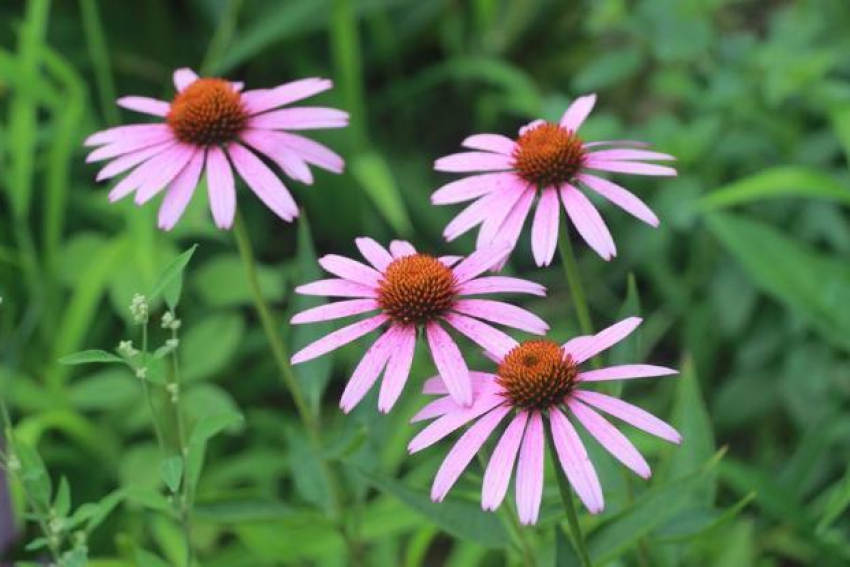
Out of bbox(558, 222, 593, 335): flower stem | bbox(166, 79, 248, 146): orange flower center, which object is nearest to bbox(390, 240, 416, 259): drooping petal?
bbox(558, 222, 593, 335): flower stem

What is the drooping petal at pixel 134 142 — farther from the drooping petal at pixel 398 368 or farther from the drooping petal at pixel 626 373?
the drooping petal at pixel 626 373

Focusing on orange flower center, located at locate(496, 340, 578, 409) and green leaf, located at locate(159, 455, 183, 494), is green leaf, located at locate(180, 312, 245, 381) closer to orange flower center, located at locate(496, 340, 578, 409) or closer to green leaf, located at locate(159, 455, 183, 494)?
green leaf, located at locate(159, 455, 183, 494)

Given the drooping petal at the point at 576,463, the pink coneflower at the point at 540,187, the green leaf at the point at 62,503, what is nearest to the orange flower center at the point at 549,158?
the pink coneflower at the point at 540,187

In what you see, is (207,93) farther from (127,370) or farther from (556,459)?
(127,370)

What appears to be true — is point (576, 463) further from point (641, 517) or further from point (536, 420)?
point (641, 517)

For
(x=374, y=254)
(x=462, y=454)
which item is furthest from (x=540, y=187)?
(x=462, y=454)

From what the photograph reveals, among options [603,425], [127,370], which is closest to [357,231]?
[127,370]
